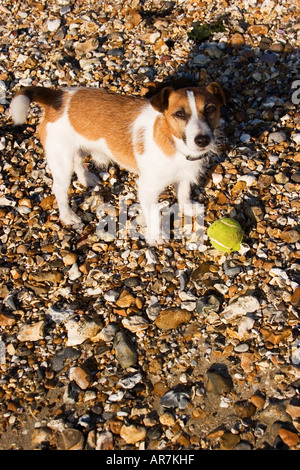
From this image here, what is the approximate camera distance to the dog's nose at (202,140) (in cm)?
Result: 371

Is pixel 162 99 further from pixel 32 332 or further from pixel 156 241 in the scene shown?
pixel 32 332

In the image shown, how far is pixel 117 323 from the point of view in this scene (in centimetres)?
407

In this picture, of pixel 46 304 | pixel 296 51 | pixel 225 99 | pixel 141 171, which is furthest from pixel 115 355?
pixel 296 51

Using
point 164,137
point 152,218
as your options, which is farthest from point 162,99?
point 152,218

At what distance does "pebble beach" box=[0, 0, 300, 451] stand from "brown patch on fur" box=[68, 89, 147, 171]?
82 cm

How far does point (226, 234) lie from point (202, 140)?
978 millimetres

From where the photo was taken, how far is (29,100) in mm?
4340

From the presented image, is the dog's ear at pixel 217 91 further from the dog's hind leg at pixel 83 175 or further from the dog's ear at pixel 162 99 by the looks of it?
the dog's hind leg at pixel 83 175

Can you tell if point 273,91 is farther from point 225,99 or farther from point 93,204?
point 93,204

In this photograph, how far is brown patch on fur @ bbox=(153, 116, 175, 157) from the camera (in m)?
4.14

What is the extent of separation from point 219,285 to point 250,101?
2.71 m

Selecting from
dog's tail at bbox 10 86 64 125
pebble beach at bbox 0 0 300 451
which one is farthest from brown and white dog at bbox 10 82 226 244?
pebble beach at bbox 0 0 300 451

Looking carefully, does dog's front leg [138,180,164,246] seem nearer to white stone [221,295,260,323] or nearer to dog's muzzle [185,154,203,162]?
dog's muzzle [185,154,203,162]

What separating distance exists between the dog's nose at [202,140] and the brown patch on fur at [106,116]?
102cm
